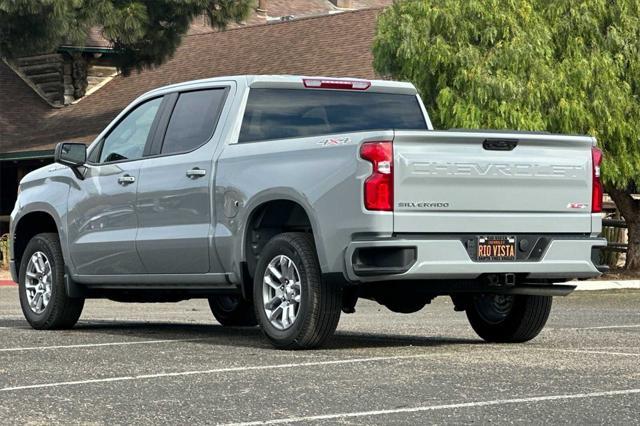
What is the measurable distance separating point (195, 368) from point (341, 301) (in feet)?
5.03

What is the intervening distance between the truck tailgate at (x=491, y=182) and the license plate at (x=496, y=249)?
2.9 inches

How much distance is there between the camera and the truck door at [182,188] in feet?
38.9

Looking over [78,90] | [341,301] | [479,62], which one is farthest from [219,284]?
[78,90]

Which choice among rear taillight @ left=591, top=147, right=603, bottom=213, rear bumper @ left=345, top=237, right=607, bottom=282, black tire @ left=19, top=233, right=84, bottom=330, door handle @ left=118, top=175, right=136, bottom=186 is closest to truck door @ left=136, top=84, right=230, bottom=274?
door handle @ left=118, top=175, right=136, bottom=186

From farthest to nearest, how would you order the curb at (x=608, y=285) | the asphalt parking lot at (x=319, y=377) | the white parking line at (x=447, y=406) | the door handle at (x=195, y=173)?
1. the curb at (x=608, y=285)
2. the door handle at (x=195, y=173)
3. the asphalt parking lot at (x=319, y=377)
4. the white parking line at (x=447, y=406)

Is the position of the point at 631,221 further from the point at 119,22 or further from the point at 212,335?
the point at 212,335

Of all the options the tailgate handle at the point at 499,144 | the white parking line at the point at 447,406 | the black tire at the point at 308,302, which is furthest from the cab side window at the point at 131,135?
the white parking line at the point at 447,406

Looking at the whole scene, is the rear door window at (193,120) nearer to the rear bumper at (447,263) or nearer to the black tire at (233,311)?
the black tire at (233,311)

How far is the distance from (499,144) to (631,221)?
20.2m

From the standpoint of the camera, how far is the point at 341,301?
36.0 ft

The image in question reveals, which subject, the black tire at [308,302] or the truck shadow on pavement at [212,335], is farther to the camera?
the truck shadow on pavement at [212,335]

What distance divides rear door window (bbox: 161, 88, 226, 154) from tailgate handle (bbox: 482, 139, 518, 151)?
239 centimetres

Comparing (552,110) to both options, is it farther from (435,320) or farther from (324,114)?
(324,114)

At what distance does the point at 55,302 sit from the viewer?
1337 cm
